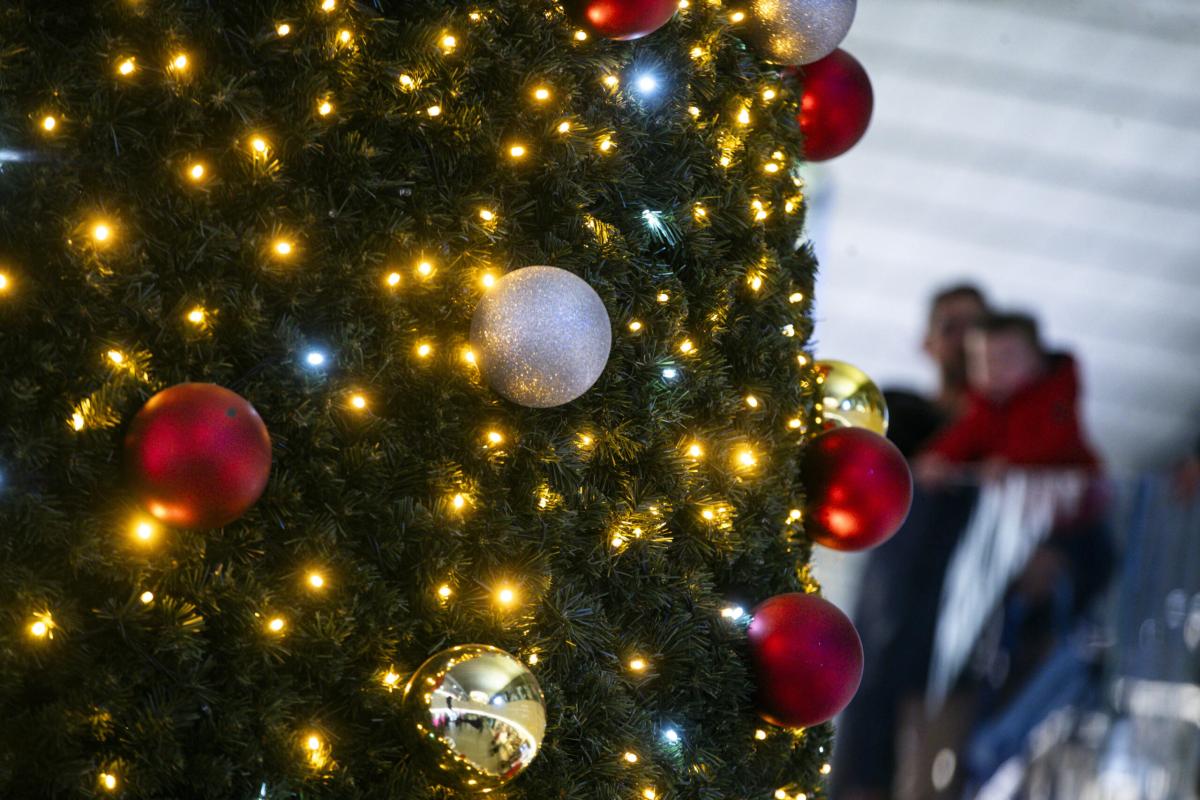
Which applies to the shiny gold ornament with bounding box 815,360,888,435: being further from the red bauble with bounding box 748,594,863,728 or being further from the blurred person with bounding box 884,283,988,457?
the blurred person with bounding box 884,283,988,457

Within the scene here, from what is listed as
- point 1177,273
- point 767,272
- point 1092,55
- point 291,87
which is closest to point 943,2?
point 1092,55

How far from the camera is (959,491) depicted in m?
2.58

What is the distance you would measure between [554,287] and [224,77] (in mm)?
309

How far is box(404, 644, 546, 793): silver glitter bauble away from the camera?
0.97m

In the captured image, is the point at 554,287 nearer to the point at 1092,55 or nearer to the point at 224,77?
the point at 224,77

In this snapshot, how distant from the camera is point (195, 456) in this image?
35.5 inches

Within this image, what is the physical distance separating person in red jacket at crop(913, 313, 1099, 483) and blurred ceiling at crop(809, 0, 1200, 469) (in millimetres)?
1676

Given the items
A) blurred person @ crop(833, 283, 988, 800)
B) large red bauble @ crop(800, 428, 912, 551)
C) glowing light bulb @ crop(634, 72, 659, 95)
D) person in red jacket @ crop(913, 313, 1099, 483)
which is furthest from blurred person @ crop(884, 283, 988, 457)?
glowing light bulb @ crop(634, 72, 659, 95)

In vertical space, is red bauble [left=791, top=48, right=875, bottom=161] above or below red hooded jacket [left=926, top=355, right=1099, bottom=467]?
above

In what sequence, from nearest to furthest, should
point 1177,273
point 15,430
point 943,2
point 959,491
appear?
point 15,430 < point 959,491 < point 943,2 < point 1177,273

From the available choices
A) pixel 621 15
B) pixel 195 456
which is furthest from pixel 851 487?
pixel 195 456

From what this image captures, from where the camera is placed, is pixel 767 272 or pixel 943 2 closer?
pixel 767 272

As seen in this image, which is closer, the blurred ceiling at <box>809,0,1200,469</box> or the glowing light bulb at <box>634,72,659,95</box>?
the glowing light bulb at <box>634,72,659,95</box>

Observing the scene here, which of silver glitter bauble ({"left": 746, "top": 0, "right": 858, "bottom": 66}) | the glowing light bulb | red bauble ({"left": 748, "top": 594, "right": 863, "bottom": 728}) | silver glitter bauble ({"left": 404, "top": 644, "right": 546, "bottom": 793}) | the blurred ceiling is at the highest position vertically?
silver glitter bauble ({"left": 746, "top": 0, "right": 858, "bottom": 66})
